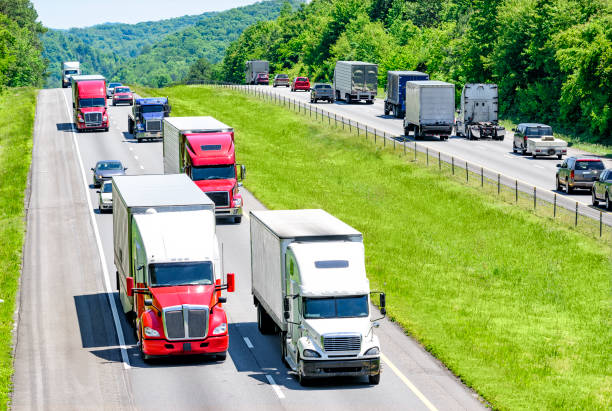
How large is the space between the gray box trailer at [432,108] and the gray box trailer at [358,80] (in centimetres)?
2373

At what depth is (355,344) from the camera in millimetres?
23312

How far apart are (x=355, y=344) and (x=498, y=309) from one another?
37.9 feet

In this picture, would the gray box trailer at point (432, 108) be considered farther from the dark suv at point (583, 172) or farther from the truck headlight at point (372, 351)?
the truck headlight at point (372, 351)

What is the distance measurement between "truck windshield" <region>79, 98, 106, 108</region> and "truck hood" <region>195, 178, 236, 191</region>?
37220 mm

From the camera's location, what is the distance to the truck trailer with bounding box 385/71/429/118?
84.2m

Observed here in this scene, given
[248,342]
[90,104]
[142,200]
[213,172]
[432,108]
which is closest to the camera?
[142,200]

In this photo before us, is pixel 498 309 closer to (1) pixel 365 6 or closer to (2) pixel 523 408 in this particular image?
(2) pixel 523 408

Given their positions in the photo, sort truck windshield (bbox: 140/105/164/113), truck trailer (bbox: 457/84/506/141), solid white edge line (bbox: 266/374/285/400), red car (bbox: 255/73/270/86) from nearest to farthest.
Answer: solid white edge line (bbox: 266/374/285/400)
truck trailer (bbox: 457/84/506/141)
truck windshield (bbox: 140/105/164/113)
red car (bbox: 255/73/270/86)

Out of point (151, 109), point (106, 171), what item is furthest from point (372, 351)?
point (151, 109)

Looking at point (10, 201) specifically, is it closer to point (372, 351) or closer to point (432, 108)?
point (432, 108)

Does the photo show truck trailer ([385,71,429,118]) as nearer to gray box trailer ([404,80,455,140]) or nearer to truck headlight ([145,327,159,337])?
gray box trailer ([404,80,455,140])

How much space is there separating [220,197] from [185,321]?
65.8ft

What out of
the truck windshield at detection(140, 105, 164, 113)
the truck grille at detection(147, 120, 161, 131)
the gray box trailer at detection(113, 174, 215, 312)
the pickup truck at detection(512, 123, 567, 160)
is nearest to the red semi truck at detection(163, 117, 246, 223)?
the gray box trailer at detection(113, 174, 215, 312)

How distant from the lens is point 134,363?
2662 cm
